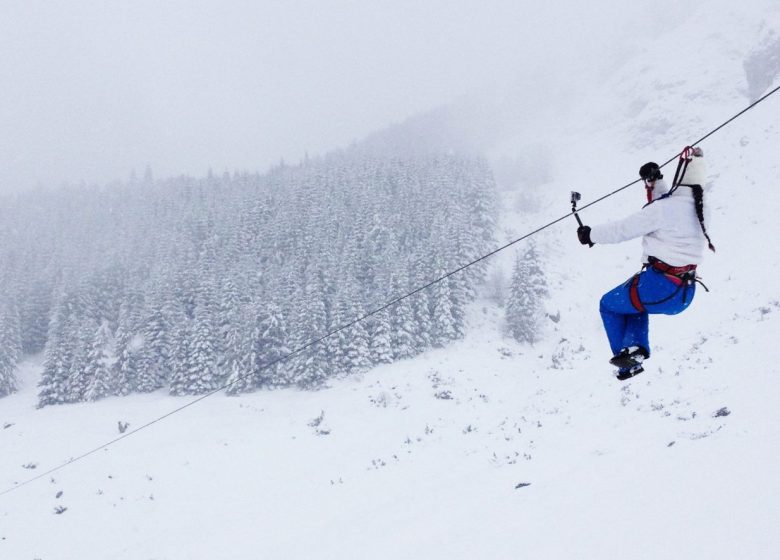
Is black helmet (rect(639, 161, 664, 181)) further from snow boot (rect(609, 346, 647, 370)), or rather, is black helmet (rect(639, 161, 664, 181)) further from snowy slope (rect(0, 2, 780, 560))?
snowy slope (rect(0, 2, 780, 560))

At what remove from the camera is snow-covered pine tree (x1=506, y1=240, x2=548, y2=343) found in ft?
127

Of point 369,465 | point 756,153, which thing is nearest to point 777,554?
point 369,465

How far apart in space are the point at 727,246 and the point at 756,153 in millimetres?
17214

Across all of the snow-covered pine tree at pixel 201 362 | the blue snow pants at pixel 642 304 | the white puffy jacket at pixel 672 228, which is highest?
the snow-covered pine tree at pixel 201 362

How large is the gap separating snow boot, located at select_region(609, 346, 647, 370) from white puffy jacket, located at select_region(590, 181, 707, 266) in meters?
1.07

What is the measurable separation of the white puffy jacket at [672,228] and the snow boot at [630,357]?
1.07 meters

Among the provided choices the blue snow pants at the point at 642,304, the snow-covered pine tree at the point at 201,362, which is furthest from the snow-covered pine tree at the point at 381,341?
the blue snow pants at the point at 642,304

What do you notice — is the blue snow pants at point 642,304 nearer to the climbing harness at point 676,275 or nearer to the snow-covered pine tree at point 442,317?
the climbing harness at point 676,275

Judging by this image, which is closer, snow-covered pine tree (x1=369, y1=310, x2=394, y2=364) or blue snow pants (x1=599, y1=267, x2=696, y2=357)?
blue snow pants (x1=599, y1=267, x2=696, y2=357)

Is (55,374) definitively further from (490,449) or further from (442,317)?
(490,449)

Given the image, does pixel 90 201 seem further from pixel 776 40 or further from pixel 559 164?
pixel 776 40

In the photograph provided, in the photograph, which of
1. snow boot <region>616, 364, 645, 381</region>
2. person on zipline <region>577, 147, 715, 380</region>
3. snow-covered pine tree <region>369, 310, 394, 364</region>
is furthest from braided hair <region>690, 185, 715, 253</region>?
snow-covered pine tree <region>369, 310, 394, 364</region>

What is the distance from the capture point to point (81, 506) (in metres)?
19.4

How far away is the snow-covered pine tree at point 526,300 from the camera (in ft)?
127
